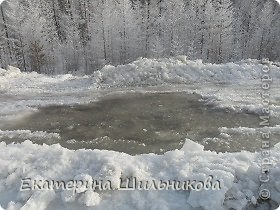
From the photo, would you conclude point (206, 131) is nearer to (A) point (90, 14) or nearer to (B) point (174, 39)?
(B) point (174, 39)

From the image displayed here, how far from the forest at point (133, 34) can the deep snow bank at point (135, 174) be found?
2133 cm

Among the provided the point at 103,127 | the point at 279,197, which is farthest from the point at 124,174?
the point at 103,127

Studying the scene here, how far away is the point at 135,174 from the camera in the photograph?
281 inches

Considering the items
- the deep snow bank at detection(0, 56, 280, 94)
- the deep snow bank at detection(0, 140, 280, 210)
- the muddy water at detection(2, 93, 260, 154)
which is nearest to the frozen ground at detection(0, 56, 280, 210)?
the deep snow bank at detection(0, 140, 280, 210)

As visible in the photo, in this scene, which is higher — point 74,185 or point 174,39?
point 174,39

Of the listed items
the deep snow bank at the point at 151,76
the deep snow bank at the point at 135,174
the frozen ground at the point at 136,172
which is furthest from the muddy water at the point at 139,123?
the deep snow bank at the point at 135,174

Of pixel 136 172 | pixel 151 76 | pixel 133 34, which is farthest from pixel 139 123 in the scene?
pixel 133 34

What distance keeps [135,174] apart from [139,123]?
3852mm

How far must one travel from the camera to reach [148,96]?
13.3 metres

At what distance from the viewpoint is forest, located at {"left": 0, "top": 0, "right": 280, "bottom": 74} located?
1134 inches

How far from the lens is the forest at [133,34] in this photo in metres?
28.8

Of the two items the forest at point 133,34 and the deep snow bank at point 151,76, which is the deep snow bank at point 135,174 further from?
the forest at point 133,34

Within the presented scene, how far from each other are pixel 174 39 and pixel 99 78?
1637 cm

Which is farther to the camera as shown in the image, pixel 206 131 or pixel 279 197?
pixel 206 131
